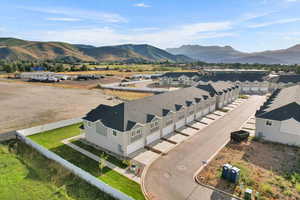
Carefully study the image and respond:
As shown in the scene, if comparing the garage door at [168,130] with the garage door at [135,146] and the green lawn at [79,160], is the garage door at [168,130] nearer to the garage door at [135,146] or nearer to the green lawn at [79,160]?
the garage door at [135,146]

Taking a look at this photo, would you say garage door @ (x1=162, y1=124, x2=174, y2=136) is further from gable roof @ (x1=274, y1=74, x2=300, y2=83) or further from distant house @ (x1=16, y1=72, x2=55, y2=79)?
distant house @ (x1=16, y1=72, x2=55, y2=79)

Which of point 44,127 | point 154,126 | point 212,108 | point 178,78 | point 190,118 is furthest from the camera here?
point 178,78

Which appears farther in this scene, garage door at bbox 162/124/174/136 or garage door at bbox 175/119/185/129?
garage door at bbox 175/119/185/129

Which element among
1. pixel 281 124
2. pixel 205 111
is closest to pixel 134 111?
pixel 205 111

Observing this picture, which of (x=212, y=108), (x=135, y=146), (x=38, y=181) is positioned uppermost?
(x=212, y=108)

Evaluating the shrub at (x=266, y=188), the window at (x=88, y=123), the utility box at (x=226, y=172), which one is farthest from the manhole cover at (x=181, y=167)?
the window at (x=88, y=123)

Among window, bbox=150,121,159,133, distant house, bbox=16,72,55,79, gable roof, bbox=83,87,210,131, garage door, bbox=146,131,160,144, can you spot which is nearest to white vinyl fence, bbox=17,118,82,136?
gable roof, bbox=83,87,210,131

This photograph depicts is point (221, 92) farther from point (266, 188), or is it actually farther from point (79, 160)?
point (79, 160)
